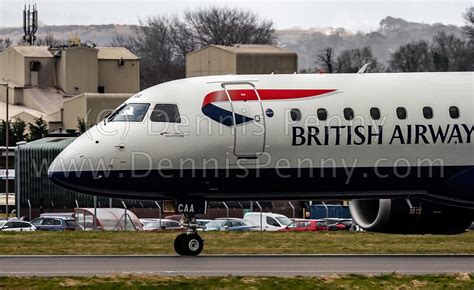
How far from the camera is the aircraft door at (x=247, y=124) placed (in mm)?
31672

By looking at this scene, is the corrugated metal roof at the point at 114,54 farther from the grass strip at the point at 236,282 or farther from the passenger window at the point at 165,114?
the grass strip at the point at 236,282

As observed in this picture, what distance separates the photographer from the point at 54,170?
31.2 meters

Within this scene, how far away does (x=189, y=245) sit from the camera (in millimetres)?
31047

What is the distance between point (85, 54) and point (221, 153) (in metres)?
106

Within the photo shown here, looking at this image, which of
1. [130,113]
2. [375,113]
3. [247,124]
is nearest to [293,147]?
[247,124]

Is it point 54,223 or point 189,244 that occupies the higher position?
point 189,244

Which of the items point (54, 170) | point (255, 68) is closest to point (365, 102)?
point (54, 170)

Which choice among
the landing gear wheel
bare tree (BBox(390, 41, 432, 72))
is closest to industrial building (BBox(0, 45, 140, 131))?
bare tree (BBox(390, 41, 432, 72))

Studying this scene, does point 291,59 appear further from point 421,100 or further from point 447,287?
point 447,287

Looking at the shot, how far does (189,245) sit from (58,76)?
108m

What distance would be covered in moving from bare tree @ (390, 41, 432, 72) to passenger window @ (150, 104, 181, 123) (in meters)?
101

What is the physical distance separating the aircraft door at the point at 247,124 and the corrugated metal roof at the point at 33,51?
349 feet

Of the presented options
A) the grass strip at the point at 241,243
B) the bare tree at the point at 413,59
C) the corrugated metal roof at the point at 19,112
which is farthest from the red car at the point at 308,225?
the bare tree at the point at 413,59

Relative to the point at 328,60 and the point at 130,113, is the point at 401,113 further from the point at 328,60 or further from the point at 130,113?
the point at 328,60
